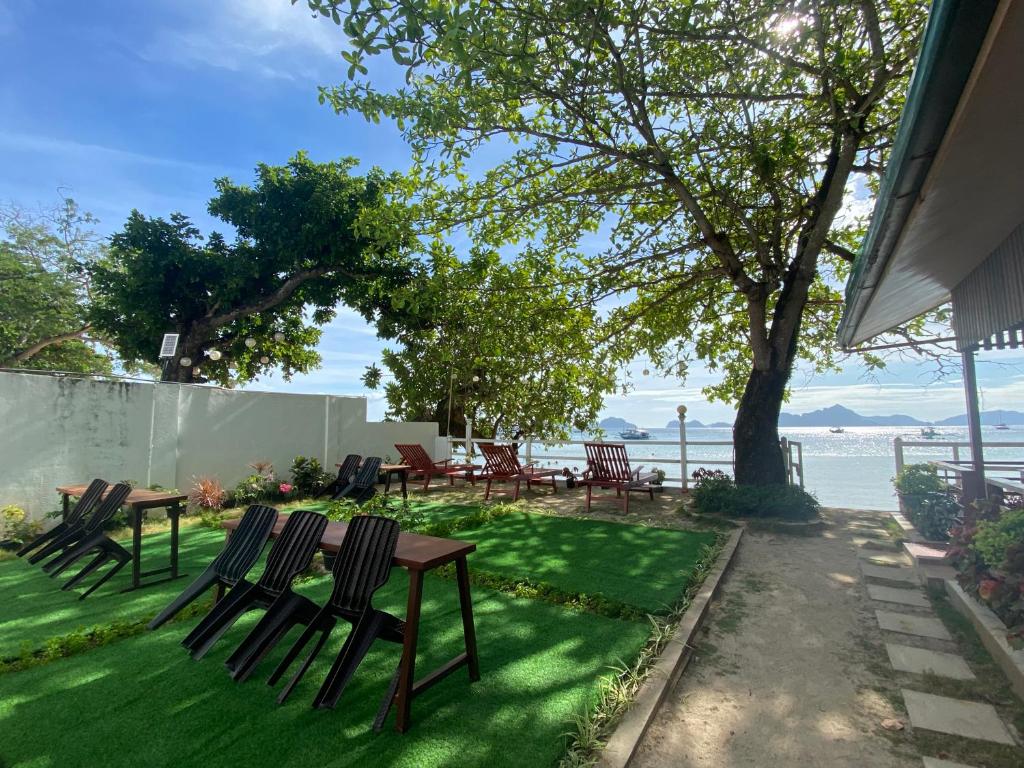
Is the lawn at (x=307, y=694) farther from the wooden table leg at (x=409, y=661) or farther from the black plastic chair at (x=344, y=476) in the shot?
the black plastic chair at (x=344, y=476)

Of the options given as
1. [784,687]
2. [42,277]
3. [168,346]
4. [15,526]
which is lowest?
[784,687]

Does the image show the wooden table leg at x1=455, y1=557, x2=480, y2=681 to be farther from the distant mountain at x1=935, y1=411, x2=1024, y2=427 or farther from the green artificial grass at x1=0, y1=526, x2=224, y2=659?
the distant mountain at x1=935, y1=411, x2=1024, y2=427

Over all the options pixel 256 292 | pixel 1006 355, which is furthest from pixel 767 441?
pixel 256 292

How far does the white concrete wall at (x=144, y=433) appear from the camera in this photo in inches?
249

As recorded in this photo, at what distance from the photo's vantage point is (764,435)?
7801 millimetres

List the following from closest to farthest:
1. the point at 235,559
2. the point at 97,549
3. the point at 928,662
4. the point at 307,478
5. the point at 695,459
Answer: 1. the point at 928,662
2. the point at 235,559
3. the point at 97,549
4. the point at 695,459
5. the point at 307,478

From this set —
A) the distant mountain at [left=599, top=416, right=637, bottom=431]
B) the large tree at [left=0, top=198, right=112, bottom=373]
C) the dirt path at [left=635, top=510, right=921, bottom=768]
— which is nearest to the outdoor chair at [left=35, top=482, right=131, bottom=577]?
the dirt path at [left=635, top=510, right=921, bottom=768]

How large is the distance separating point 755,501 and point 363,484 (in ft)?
20.9

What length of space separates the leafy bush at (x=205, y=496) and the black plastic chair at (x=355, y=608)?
6163 mm

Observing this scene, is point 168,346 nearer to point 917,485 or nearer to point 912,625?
point 912,625

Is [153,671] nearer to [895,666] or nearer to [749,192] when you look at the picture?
[895,666]

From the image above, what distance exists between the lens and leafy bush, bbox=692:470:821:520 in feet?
21.9

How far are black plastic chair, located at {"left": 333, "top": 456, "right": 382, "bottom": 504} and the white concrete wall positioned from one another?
6.90ft

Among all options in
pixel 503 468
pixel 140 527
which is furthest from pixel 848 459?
pixel 140 527
